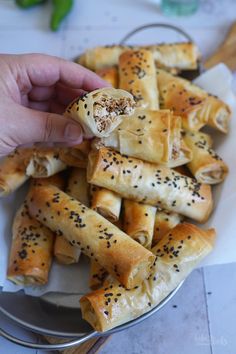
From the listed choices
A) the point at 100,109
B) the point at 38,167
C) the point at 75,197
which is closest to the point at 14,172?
the point at 38,167

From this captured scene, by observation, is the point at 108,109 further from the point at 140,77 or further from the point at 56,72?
the point at 140,77

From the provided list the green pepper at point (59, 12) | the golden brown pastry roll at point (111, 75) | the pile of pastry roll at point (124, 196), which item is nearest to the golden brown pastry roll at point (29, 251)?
the pile of pastry roll at point (124, 196)

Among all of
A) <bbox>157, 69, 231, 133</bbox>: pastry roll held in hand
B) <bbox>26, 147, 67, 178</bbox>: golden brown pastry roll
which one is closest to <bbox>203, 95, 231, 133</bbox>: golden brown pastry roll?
<bbox>157, 69, 231, 133</bbox>: pastry roll held in hand

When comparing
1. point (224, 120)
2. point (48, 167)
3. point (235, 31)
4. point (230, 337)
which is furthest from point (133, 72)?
point (230, 337)

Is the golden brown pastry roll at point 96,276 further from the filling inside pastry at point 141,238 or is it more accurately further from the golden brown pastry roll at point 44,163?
the golden brown pastry roll at point 44,163

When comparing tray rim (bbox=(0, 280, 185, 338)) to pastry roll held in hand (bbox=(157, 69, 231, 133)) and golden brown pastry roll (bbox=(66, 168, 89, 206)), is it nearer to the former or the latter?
golden brown pastry roll (bbox=(66, 168, 89, 206))
